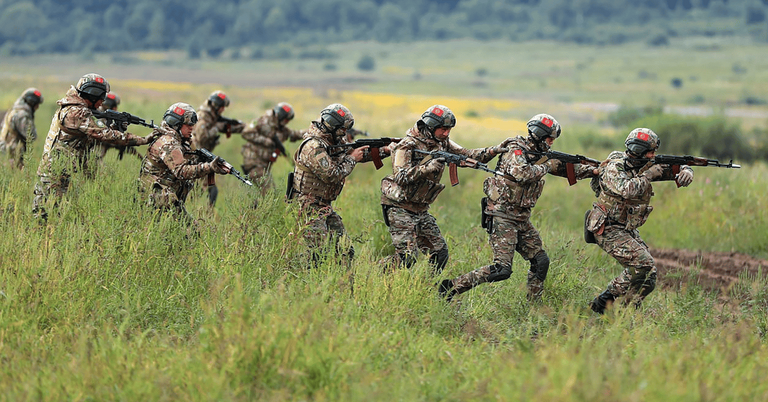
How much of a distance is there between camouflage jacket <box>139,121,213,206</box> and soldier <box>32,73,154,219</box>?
254 mm

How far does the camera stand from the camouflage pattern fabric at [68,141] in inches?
327

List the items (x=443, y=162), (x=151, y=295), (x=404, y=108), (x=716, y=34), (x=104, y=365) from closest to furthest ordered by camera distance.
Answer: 1. (x=104, y=365)
2. (x=151, y=295)
3. (x=443, y=162)
4. (x=404, y=108)
5. (x=716, y=34)

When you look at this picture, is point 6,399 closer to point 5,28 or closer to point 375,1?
point 5,28

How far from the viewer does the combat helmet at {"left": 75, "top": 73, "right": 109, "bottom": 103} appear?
338 inches

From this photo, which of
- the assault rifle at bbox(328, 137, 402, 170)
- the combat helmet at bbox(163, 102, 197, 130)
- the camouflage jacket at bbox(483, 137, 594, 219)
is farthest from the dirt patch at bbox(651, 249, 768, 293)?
the combat helmet at bbox(163, 102, 197, 130)

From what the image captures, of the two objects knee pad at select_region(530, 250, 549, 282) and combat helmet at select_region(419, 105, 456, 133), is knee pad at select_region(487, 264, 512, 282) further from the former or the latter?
combat helmet at select_region(419, 105, 456, 133)

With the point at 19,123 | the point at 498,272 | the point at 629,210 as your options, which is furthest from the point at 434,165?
the point at 19,123

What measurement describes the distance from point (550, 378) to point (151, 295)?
3491 mm

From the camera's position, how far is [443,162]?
23.8ft

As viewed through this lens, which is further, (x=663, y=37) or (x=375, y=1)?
(x=375, y=1)

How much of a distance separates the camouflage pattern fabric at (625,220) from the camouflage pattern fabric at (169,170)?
149 inches

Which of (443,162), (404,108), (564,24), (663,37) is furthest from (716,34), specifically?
(443,162)

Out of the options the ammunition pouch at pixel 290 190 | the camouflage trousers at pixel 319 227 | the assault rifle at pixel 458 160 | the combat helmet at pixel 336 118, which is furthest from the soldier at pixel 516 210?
the ammunition pouch at pixel 290 190

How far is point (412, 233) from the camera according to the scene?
24.4ft
